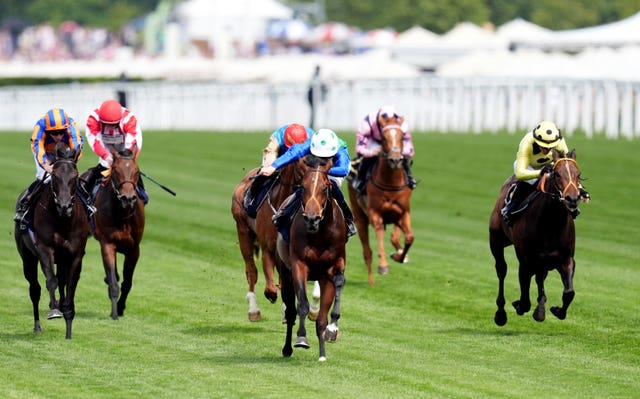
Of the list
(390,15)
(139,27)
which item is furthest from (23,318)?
(139,27)

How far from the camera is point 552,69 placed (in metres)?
40.3

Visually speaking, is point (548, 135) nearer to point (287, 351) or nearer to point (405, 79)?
point (287, 351)

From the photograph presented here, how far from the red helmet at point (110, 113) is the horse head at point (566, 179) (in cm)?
416

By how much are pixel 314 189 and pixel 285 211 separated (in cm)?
80

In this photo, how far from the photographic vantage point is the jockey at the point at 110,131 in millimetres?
15367

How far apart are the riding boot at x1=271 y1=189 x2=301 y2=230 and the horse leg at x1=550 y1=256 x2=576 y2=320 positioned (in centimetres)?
246

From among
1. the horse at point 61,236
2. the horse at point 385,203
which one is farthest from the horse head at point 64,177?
the horse at point 385,203

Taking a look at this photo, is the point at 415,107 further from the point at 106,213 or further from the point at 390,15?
the point at 390,15

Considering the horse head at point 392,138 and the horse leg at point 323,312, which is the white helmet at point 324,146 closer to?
the horse leg at point 323,312

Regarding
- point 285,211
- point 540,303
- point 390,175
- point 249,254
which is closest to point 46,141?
point 249,254

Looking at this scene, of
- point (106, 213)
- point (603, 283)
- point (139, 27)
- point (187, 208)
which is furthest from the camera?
point (139, 27)

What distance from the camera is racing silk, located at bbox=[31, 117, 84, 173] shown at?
1441cm

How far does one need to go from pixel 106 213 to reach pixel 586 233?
373 inches

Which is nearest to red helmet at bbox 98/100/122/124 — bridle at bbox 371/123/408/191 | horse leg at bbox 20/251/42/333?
horse leg at bbox 20/251/42/333
